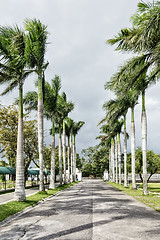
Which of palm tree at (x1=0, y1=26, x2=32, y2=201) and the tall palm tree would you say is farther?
the tall palm tree

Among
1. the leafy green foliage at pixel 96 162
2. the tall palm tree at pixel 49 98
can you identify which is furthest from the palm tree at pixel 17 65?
the leafy green foliage at pixel 96 162

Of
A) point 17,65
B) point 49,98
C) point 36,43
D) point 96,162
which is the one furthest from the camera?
point 96,162

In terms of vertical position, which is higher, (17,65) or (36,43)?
(36,43)

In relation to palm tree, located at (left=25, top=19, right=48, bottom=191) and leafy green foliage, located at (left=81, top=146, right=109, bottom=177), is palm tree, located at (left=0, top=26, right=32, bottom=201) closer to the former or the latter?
palm tree, located at (left=25, top=19, right=48, bottom=191)

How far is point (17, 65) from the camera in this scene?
1552 cm

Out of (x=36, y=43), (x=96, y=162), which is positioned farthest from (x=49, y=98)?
(x=96, y=162)

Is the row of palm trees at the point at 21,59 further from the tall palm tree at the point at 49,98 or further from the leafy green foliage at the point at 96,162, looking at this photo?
the leafy green foliage at the point at 96,162

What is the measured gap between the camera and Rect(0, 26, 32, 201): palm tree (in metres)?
14.3

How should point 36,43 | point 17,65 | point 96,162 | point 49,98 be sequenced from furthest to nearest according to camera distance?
point 96,162
point 49,98
point 36,43
point 17,65

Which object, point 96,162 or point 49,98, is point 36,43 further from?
point 96,162

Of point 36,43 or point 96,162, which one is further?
point 96,162

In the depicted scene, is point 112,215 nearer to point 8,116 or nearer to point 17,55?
point 17,55

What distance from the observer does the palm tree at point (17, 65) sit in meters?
14.3

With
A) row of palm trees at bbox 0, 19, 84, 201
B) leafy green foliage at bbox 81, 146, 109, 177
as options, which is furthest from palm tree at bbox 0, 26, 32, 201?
leafy green foliage at bbox 81, 146, 109, 177
